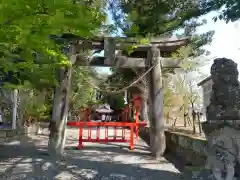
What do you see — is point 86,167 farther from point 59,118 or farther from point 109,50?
point 109,50

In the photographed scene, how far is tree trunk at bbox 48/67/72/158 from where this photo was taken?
8203 mm

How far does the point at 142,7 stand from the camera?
30.8 ft

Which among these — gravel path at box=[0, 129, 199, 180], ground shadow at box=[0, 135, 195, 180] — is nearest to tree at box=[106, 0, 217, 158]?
gravel path at box=[0, 129, 199, 180]

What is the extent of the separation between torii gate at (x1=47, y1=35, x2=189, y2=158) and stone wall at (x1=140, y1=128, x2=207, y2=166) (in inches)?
18.3

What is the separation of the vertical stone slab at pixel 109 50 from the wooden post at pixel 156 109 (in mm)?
1267

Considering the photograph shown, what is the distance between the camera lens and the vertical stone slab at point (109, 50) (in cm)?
827

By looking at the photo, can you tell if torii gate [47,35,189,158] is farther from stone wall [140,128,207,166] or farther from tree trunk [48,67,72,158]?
stone wall [140,128,207,166]

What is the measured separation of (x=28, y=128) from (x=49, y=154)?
7213 millimetres

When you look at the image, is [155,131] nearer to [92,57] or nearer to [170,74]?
[92,57]

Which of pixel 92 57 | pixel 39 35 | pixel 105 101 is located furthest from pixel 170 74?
pixel 105 101

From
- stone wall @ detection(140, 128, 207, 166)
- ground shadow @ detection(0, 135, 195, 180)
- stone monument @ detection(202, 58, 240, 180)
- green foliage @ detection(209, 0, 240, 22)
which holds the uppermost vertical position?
green foliage @ detection(209, 0, 240, 22)

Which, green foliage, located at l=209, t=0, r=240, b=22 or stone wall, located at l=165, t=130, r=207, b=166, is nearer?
green foliage, located at l=209, t=0, r=240, b=22

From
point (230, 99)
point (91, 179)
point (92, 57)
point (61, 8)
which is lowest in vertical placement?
point (91, 179)

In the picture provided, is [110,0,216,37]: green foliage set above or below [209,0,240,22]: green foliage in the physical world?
above
